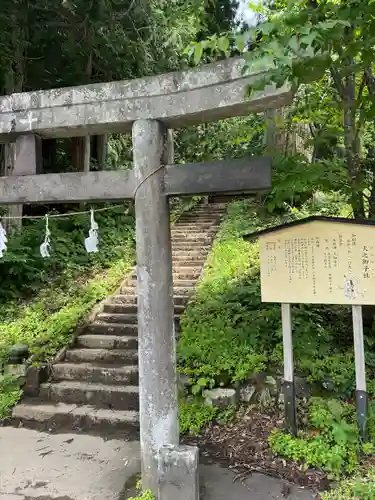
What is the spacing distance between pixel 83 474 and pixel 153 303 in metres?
2.05


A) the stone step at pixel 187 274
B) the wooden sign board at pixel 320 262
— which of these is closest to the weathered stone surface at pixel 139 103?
the wooden sign board at pixel 320 262

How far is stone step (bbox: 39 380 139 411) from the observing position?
570 centimetres

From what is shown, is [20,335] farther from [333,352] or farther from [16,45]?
[16,45]

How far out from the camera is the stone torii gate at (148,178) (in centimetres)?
363

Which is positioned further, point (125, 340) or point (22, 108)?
point (125, 340)

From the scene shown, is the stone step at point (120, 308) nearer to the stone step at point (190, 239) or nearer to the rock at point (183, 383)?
the rock at point (183, 383)

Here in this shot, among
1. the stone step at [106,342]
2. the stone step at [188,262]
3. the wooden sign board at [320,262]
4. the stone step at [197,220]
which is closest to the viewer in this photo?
the wooden sign board at [320,262]

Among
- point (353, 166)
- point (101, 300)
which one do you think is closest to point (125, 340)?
point (101, 300)

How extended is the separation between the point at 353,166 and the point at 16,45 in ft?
24.0

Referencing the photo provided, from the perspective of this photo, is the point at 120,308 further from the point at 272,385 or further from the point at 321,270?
the point at 321,270

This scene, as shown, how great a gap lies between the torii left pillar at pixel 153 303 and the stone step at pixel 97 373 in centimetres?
231

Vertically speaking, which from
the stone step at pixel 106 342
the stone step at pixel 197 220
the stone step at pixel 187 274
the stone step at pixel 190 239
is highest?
the stone step at pixel 197 220

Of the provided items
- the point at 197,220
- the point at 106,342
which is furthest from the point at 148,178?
the point at 197,220

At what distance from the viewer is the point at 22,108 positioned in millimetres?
3936
